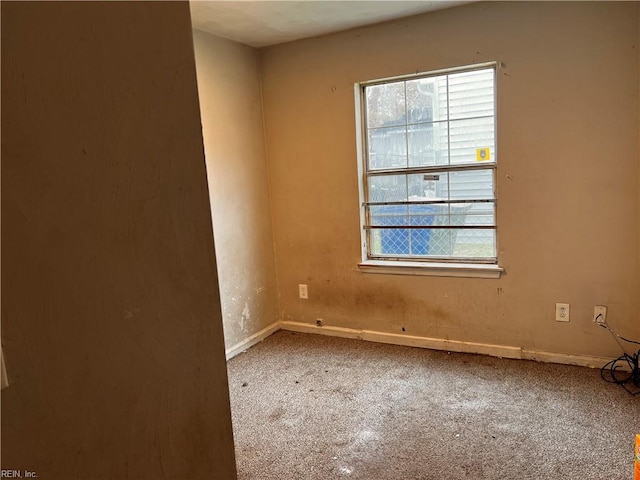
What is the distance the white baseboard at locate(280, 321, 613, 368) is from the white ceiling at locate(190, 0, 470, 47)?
220 cm

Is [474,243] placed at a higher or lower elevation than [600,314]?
higher

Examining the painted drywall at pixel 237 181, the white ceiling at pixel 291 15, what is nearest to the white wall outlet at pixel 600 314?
the white ceiling at pixel 291 15

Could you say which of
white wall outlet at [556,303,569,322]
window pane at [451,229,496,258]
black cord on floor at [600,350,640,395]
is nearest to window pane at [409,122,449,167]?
window pane at [451,229,496,258]

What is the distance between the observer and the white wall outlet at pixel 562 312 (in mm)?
2729

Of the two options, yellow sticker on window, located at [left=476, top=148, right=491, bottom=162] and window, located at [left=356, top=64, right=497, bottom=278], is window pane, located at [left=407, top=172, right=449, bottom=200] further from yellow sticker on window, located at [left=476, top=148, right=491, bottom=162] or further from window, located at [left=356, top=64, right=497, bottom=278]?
yellow sticker on window, located at [left=476, top=148, right=491, bottom=162]

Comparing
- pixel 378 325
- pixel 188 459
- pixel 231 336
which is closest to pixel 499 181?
pixel 378 325

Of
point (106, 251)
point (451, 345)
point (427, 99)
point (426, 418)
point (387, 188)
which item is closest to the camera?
point (106, 251)

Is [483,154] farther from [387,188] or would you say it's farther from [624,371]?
[624,371]

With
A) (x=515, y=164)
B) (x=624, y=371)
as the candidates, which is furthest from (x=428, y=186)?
(x=624, y=371)

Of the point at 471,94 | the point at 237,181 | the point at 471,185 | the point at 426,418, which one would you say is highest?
the point at 471,94

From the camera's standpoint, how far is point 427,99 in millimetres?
2955

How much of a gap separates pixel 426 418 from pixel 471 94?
1988mm

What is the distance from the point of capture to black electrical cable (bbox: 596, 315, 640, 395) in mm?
2465

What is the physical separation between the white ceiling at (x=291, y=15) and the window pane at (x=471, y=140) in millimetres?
729
